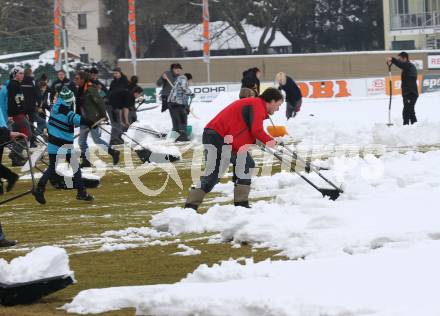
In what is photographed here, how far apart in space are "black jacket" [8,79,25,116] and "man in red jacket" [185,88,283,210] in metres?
7.77

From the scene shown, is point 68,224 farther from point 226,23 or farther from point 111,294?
point 226,23

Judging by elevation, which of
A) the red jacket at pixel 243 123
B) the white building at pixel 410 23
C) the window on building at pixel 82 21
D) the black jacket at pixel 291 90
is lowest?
the red jacket at pixel 243 123

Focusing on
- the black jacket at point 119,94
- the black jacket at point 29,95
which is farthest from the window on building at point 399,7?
the black jacket at point 29,95

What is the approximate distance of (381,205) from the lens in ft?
36.8

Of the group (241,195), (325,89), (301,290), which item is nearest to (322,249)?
(301,290)

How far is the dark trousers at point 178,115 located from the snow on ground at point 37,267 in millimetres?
17226

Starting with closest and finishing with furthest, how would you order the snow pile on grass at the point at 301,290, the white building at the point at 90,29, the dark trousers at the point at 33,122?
1. the snow pile on grass at the point at 301,290
2. the dark trousers at the point at 33,122
3. the white building at the point at 90,29

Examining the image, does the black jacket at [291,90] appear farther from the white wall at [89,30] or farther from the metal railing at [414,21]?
the white wall at [89,30]

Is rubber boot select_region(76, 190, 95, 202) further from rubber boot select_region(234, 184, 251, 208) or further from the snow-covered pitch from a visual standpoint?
rubber boot select_region(234, 184, 251, 208)

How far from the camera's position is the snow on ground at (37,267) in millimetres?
8094

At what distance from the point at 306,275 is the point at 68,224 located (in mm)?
5640

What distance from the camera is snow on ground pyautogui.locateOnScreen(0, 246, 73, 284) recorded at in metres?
8.09

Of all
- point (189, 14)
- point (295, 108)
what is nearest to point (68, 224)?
point (295, 108)

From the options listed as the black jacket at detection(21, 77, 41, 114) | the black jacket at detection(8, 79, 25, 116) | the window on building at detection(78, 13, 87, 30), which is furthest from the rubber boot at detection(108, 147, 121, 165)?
the window on building at detection(78, 13, 87, 30)
